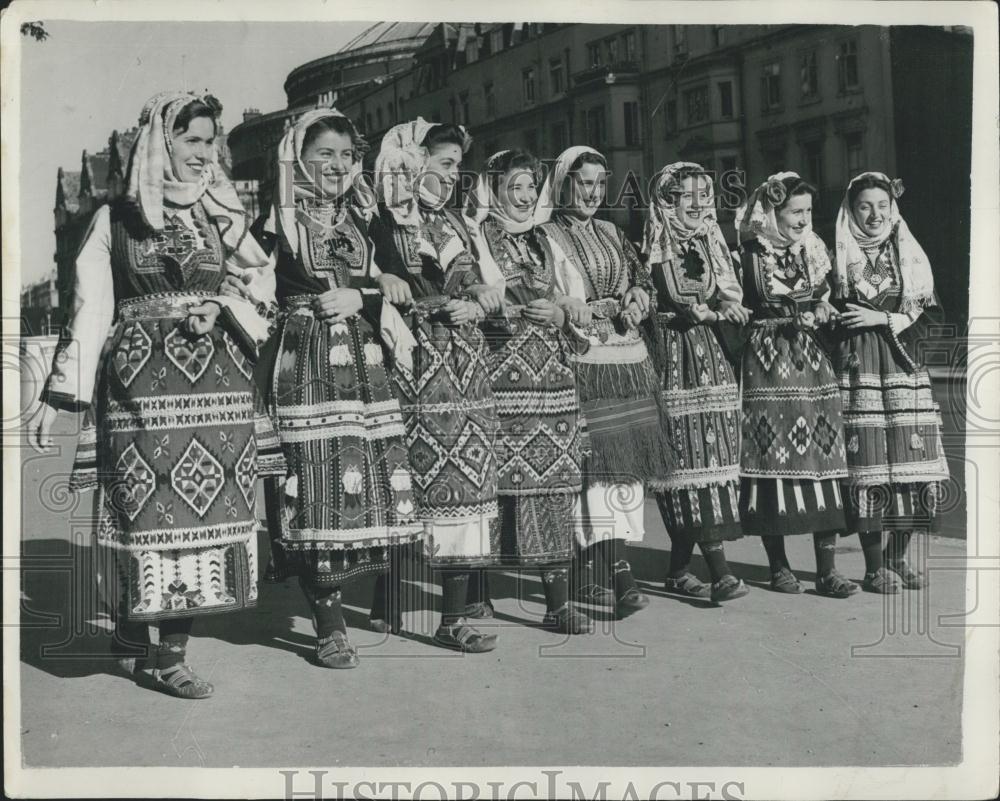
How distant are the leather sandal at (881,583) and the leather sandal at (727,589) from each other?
0.62 m

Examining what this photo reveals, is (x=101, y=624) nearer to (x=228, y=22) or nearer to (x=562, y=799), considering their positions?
(x=562, y=799)

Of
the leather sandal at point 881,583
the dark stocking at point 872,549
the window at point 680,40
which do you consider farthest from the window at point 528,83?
the leather sandal at point 881,583

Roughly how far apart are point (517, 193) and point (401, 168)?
0.54 m

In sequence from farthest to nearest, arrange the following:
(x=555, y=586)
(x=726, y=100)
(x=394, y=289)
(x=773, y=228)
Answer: (x=773, y=228)
(x=726, y=100)
(x=555, y=586)
(x=394, y=289)

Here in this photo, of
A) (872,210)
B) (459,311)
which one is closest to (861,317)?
(872,210)

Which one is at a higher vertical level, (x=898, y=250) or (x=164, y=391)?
(x=898, y=250)

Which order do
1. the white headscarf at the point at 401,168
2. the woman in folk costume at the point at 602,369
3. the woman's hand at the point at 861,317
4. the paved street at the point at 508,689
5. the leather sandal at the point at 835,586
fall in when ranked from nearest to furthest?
the paved street at the point at 508,689 < the white headscarf at the point at 401,168 < the woman in folk costume at the point at 602,369 < the leather sandal at the point at 835,586 < the woman's hand at the point at 861,317

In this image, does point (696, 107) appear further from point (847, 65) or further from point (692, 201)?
point (847, 65)

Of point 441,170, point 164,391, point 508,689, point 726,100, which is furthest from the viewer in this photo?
point 726,100

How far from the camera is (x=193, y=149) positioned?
4.35 m

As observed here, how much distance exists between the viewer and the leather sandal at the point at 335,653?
15.2 ft

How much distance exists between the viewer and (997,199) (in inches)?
203

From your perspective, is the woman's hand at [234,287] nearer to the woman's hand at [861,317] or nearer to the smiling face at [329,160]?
the smiling face at [329,160]

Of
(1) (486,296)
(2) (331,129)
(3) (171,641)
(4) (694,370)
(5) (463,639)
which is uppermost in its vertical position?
(2) (331,129)
